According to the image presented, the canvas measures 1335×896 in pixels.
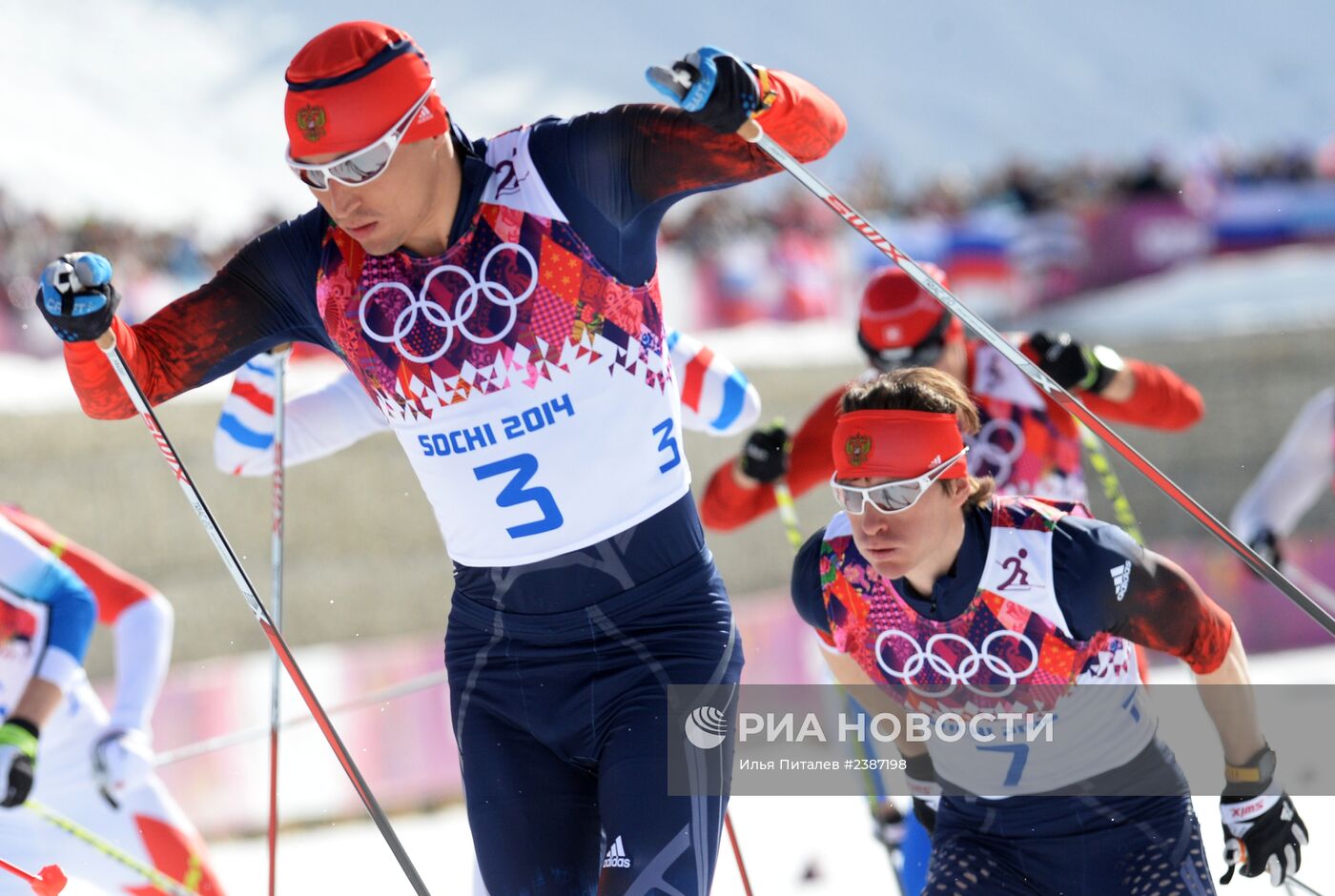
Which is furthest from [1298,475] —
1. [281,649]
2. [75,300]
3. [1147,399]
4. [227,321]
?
[75,300]

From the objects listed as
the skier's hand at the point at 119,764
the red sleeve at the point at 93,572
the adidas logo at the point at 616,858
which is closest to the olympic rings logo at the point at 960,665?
the adidas logo at the point at 616,858

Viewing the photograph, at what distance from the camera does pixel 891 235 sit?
47.9ft

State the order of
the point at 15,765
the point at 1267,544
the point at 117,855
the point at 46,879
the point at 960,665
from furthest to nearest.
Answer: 1. the point at 1267,544
2. the point at 117,855
3. the point at 15,765
4. the point at 46,879
5. the point at 960,665

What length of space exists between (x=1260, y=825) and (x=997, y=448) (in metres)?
1.59

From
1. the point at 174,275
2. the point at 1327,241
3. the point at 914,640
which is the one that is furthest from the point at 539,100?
the point at 914,640

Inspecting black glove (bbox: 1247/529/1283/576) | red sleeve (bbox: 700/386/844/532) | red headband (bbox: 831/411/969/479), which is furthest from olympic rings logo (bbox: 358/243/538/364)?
black glove (bbox: 1247/529/1283/576)

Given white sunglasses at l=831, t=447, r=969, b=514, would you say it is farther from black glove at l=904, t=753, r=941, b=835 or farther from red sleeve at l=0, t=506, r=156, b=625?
red sleeve at l=0, t=506, r=156, b=625

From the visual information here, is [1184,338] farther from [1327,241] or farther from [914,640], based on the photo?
[914,640]

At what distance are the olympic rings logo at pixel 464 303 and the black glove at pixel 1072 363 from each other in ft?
7.31

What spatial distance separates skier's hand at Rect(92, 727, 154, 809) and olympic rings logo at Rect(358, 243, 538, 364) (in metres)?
2.31

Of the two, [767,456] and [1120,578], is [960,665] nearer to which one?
[1120,578]

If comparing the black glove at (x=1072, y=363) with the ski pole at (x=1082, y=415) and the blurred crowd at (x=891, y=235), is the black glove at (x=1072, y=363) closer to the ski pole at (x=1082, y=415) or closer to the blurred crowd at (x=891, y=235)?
the ski pole at (x=1082, y=415)

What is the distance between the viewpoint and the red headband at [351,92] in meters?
2.89

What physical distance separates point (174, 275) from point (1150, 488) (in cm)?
785
